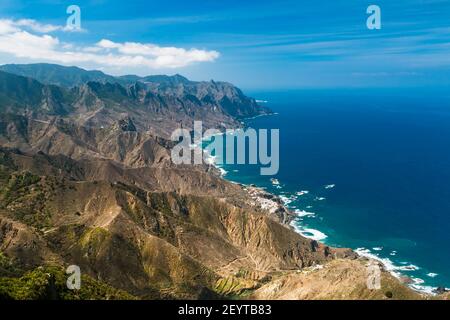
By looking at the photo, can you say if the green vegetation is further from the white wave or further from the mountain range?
the white wave

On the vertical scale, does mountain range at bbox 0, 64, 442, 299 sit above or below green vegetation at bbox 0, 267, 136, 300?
below

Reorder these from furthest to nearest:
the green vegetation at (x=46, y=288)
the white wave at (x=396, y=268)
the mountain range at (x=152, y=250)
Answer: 1. the white wave at (x=396, y=268)
2. the mountain range at (x=152, y=250)
3. the green vegetation at (x=46, y=288)

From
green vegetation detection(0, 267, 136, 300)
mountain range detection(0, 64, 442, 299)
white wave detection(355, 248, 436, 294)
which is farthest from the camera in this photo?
white wave detection(355, 248, 436, 294)

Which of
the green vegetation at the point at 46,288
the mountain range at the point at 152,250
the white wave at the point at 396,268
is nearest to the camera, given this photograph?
the green vegetation at the point at 46,288

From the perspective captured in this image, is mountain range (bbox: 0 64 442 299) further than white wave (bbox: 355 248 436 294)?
No

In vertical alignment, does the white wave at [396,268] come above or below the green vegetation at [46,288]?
below

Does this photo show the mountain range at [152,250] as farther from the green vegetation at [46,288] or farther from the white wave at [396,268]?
the white wave at [396,268]

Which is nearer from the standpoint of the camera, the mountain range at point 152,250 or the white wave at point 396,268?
the mountain range at point 152,250

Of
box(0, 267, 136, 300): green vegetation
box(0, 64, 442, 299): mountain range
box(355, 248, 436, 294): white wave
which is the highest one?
box(0, 267, 136, 300): green vegetation

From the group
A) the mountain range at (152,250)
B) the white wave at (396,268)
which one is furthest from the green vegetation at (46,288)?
the white wave at (396,268)

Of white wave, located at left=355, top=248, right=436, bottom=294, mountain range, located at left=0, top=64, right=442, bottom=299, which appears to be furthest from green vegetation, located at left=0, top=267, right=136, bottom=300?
white wave, located at left=355, top=248, right=436, bottom=294
